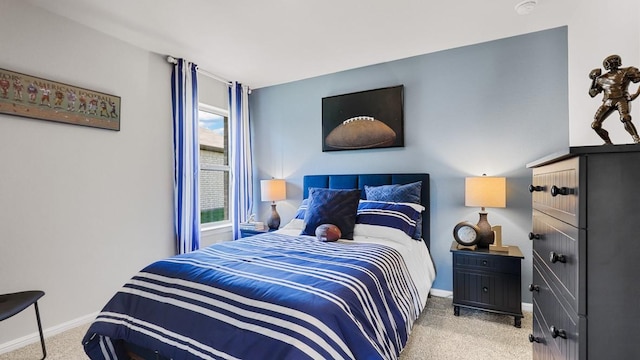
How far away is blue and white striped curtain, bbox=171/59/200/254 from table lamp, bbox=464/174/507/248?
291 cm

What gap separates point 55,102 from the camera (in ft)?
7.78

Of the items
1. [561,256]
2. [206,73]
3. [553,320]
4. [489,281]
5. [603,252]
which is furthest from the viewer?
[206,73]

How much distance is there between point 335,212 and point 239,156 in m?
1.88

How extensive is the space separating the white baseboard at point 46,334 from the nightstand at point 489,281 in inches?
128

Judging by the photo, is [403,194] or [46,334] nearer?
[46,334]

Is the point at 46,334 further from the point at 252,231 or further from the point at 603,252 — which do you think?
the point at 603,252

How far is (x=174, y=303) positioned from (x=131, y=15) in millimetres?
2312

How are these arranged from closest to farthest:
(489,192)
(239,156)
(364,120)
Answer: (489,192) → (364,120) → (239,156)

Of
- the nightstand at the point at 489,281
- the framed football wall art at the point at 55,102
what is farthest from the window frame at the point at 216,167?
the nightstand at the point at 489,281

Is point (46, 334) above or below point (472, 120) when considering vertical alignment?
below

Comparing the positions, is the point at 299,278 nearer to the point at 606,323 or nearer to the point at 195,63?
the point at 606,323

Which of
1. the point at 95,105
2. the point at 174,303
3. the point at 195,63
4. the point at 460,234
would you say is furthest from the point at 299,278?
the point at 195,63

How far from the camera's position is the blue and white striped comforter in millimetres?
1251

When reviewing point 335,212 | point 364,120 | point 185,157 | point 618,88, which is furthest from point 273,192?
point 618,88
